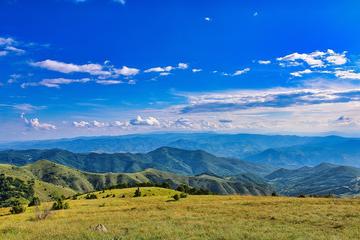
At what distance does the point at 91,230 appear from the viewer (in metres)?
37.4

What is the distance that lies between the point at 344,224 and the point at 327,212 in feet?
24.0

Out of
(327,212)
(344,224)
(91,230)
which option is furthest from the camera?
(327,212)

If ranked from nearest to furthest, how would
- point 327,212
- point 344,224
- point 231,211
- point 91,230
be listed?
point 344,224 → point 91,230 → point 327,212 → point 231,211

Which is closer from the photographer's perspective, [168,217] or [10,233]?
[10,233]

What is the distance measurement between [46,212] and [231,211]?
24664 millimetres

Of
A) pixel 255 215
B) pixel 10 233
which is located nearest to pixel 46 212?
pixel 10 233

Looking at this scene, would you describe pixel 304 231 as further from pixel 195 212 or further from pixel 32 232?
pixel 32 232

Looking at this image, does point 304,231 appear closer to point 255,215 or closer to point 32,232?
point 255,215

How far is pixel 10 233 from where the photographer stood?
39.4 metres

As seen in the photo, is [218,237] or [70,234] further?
[70,234]

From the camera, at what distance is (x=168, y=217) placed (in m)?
44.0

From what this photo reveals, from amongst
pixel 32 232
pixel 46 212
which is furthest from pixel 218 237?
pixel 46 212

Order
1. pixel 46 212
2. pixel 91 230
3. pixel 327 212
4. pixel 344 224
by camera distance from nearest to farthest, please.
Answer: pixel 344 224 → pixel 91 230 → pixel 327 212 → pixel 46 212

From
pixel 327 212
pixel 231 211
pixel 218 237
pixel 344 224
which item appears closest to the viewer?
pixel 218 237
